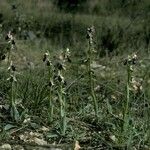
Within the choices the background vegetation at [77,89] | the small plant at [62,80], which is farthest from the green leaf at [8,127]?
the small plant at [62,80]

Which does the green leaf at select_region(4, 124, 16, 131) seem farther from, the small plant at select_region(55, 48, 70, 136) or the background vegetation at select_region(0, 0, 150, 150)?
the small plant at select_region(55, 48, 70, 136)

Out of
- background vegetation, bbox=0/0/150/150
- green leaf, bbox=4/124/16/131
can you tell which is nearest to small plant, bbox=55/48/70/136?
background vegetation, bbox=0/0/150/150

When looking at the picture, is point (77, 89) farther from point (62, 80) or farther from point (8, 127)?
point (8, 127)

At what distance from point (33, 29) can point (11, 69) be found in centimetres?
447

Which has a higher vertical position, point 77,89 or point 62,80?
point 62,80

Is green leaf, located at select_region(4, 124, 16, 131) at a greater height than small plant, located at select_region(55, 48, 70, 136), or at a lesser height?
lesser

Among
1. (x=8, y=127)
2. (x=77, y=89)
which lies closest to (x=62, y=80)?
(x=8, y=127)

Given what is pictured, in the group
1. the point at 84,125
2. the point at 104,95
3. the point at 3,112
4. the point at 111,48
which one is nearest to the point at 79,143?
the point at 84,125

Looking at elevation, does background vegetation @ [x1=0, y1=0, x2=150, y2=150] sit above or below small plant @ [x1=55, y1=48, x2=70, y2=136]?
below

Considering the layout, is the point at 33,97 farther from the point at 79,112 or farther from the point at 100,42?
the point at 100,42

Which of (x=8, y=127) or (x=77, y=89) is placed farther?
(x=77, y=89)

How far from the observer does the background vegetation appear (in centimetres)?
381

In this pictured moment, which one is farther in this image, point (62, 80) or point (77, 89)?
point (77, 89)

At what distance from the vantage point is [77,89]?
4.91 metres
